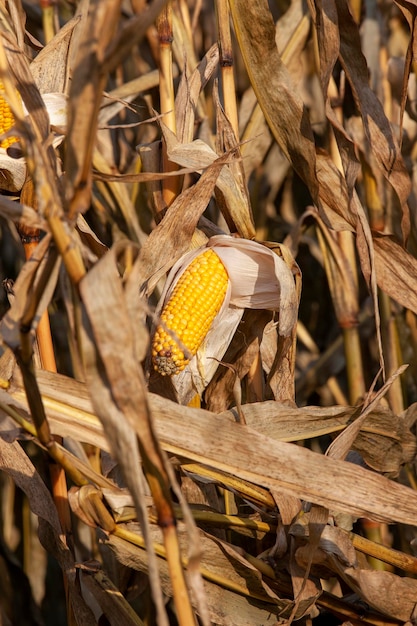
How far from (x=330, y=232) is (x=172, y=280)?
59 centimetres

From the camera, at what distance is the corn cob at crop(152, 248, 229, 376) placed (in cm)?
87

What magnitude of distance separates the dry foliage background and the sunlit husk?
A: 0.08 feet

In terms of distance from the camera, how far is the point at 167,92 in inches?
41.3

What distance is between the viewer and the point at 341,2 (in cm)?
106

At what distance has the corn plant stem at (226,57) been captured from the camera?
1040mm

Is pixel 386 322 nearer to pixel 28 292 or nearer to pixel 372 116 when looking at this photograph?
pixel 372 116

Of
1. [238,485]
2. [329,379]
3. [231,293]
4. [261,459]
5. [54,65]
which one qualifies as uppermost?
[54,65]

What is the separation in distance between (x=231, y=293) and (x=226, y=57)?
382 mm

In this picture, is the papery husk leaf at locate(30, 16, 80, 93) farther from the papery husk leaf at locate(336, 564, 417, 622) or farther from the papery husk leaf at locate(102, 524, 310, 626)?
the papery husk leaf at locate(336, 564, 417, 622)

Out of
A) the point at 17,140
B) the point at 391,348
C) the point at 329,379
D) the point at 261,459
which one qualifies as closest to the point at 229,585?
the point at 261,459

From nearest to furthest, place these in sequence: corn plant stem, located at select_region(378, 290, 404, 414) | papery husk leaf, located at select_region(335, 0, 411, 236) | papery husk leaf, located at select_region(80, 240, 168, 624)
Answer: papery husk leaf, located at select_region(80, 240, 168, 624) → papery husk leaf, located at select_region(335, 0, 411, 236) → corn plant stem, located at select_region(378, 290, 404, 414)

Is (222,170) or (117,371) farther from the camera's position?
(222,170)

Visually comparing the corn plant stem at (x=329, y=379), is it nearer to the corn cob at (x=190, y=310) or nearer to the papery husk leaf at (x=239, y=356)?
the papery husk leaf at (x=239, y=356)

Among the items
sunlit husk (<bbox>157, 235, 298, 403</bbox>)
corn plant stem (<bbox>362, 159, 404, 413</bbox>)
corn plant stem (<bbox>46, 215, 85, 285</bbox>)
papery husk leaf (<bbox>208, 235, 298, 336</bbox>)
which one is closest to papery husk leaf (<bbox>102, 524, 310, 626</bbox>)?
sunlit husk (<bbox>157, 235, 298, 403</bbox>)
